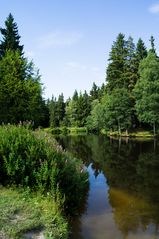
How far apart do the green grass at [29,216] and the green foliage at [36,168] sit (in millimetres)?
596

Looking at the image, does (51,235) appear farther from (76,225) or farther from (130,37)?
(130,37)

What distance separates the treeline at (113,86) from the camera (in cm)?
3103

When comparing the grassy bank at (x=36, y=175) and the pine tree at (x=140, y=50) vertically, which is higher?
the pine tree at (x=140, y=50)

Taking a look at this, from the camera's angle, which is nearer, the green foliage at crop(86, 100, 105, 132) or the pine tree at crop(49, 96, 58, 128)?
the green foliage at crop(86, 100, 105, 132)

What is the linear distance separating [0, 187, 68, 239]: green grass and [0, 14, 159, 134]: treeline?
76.3 feet

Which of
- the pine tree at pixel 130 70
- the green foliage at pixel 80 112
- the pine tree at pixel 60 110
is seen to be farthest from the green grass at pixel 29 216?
the pine tree at pixel 60 110

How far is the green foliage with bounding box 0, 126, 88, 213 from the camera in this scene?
28.8ft

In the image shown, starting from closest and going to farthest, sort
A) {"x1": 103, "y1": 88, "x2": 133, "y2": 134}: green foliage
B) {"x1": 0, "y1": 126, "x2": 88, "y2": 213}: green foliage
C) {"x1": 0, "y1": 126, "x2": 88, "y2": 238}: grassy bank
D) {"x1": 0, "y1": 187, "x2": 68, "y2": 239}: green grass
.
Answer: {"x1": 0, "y1": 187, "x2": 68, "y2": 239}: green grass < {"x1": 0, "y1": 126, "x2": 88, "y2": 238}: grassy bank < {"x1": 0, "y1": 126, "x2": 88, "y2": 213}: green foliage < {"x1": 103, "y1": 88, "x2": 133, "y2": 134}: green foliage

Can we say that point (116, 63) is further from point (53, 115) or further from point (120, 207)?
point (120, 207)

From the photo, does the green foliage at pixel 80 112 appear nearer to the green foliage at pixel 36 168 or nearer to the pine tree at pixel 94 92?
the pine tree at pixel 94 92

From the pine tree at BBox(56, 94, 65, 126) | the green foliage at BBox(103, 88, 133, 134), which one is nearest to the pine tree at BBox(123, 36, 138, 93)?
the green foliage at BBox(103, 88, 133, 134)

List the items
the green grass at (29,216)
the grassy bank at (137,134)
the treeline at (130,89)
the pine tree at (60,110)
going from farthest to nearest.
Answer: the pine tree at (60,110)
the grassy bank at (137,134)
the treeline at (130,89)
the green grass at (29,216)

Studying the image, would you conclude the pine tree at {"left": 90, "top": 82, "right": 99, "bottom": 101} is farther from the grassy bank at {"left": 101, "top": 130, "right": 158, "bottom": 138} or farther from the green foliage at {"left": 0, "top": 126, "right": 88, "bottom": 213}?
the green foliage at {"left": 0, "top": 126, "right": 88, "bottom": 213}

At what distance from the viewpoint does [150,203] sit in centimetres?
1039
